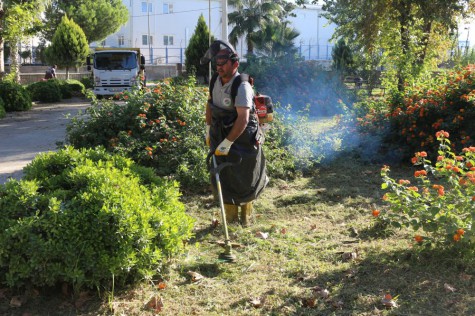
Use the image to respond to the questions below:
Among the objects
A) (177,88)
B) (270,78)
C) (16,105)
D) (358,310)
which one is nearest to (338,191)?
(177,88)

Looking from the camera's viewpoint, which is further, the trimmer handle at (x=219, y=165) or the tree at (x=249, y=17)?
the tree at (x=249, y=17)

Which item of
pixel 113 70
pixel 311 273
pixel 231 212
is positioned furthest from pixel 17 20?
pixel 311 273

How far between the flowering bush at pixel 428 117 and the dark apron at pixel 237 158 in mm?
3411

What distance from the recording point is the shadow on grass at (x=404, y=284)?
3062mm

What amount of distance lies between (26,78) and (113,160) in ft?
96.8

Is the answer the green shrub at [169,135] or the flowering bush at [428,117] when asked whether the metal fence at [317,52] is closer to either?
the flowering bush at [428,117]

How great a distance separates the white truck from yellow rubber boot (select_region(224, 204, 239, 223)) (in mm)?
16992

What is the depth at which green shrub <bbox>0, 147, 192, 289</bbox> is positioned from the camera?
2.98m

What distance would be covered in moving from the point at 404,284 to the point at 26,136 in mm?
10205

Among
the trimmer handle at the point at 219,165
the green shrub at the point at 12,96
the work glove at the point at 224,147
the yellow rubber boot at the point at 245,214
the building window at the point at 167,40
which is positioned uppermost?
the building window at the point at 167,40

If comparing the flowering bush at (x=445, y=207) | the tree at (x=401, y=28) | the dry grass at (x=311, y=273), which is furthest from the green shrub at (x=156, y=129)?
the tree at (x=401, y=28)

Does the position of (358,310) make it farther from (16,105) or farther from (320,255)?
(16,105)

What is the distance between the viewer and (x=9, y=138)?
1118 cm

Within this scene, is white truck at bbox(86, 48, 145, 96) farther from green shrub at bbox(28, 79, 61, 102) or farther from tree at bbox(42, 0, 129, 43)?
tree at bbox(42, 0, 129, 43)
